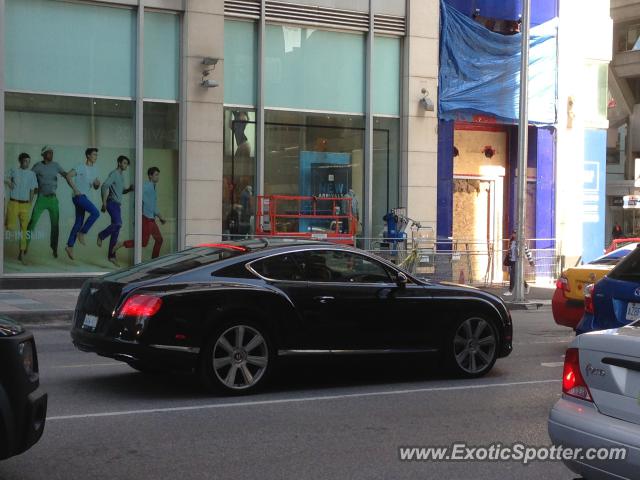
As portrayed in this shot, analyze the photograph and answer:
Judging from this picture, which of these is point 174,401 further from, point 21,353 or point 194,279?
point 21,353

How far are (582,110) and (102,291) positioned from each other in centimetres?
1943

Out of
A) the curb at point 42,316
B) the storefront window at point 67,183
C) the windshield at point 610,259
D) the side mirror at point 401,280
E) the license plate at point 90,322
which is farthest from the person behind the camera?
the storefront window at point 67,183

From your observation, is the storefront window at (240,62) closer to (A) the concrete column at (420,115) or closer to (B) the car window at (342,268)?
(A) the concrete column at (420,115)

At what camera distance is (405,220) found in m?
21.5

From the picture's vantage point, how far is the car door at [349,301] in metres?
8.84

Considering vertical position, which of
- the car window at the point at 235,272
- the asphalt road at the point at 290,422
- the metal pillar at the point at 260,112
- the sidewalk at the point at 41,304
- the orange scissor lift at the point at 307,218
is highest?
the metal pillar at the point at 260,112

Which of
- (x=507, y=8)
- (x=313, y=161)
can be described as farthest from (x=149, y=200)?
(x=507, y=8)

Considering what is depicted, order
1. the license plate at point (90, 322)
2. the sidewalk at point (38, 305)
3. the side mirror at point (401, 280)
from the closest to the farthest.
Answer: the license plate at point (90, 322)
the side mirror at point (401, 280)
the sidewalk at point (38, 305)

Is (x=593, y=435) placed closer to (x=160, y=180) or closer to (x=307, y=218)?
(x=160, y=180)

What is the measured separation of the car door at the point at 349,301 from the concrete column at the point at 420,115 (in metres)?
12.7

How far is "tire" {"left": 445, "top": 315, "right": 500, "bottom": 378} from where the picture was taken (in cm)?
955

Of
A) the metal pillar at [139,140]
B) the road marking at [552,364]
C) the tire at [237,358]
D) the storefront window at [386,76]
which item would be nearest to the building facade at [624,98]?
the storefront window at [386,76]

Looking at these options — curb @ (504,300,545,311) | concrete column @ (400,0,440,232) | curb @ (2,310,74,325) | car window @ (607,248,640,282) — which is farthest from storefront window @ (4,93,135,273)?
car window @ (607,248,640,282)

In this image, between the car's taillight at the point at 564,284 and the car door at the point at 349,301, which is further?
the car's taillight at the point at 564,284
